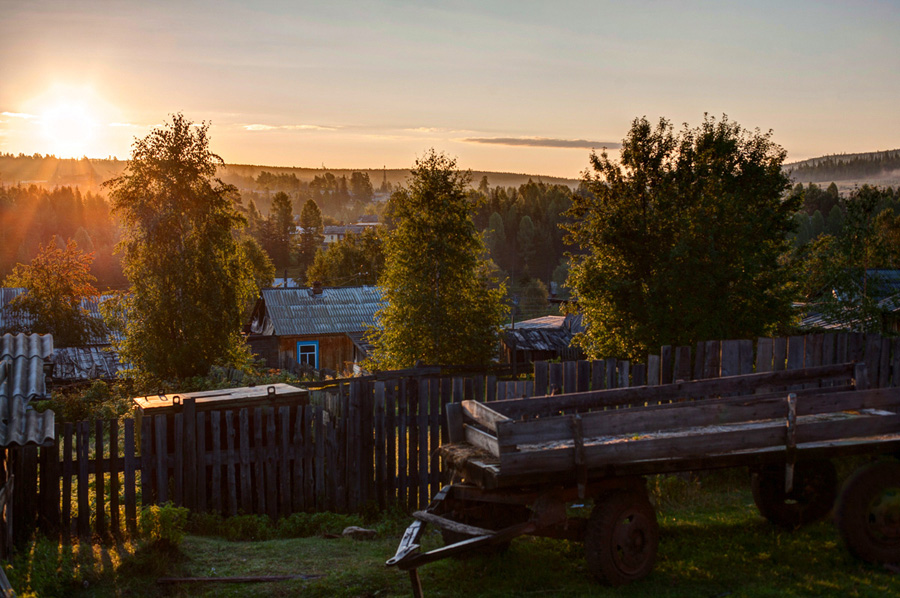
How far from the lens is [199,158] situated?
2433cm

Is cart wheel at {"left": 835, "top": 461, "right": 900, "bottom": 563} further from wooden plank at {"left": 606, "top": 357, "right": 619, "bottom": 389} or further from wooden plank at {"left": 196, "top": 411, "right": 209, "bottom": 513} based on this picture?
wooden plank at {"left": 196, "top": 411, "right": 209, "bottom": 513}

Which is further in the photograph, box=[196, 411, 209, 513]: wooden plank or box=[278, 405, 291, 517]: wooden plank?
box=[278, 405, 291, 517]: wooden plank

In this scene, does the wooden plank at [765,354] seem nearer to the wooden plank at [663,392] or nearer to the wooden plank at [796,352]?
the wooden plank at [796,352]

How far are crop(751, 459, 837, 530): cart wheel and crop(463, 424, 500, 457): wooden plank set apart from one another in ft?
9.87

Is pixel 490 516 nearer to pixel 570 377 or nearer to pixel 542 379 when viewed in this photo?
pixel 542 379

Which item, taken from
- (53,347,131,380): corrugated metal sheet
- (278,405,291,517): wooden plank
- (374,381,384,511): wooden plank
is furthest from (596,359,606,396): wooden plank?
(53,347,131,380): corrugated metal sheet

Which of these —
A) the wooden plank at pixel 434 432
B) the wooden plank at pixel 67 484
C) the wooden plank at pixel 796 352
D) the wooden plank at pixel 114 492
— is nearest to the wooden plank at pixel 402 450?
the wooden plank at pixel 434 432

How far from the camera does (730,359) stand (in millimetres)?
8977

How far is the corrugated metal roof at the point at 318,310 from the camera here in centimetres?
3938

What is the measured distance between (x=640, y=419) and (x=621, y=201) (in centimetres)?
2010

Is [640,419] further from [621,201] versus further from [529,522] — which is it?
[621,201]

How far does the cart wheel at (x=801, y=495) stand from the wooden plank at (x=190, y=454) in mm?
6440

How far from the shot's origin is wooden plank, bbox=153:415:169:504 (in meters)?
8.12

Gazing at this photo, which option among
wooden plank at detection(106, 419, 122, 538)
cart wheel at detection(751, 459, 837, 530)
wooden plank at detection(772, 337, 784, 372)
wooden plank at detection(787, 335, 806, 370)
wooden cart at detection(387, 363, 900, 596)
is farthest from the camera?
wooden plank at detection(787, 335, 806, 370)
